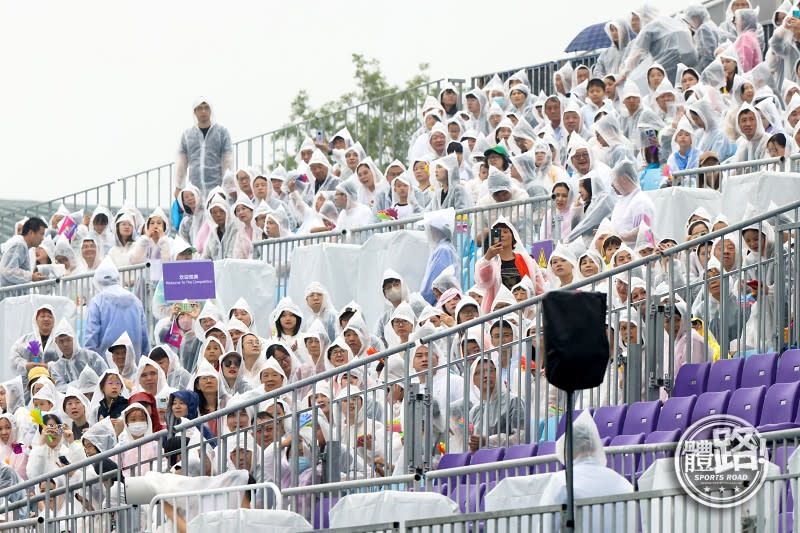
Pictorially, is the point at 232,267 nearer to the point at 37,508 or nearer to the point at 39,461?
the point at 39,461

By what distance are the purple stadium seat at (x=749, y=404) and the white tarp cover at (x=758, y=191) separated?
16.2 feet

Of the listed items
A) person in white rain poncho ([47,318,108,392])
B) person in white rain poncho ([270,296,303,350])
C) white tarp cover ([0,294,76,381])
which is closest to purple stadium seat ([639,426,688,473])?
person in white rain poncho ([270,296,303,350])

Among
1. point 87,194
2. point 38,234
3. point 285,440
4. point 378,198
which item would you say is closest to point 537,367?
point 285,440

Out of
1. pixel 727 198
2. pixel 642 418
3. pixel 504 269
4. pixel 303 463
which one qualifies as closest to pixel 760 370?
pixel 642 418

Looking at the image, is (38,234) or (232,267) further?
(38,234)

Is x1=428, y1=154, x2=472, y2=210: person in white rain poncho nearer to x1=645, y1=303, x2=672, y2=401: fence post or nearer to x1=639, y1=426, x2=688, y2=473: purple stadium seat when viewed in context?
x1=645, y1=303, x2=672, y2=401: fence post

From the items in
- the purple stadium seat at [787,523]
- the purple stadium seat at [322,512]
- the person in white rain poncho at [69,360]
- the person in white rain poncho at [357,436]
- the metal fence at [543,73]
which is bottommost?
the purple stadium seat at [787,523]

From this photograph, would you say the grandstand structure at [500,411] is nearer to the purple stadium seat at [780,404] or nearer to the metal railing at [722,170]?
the purple stadium seat at [780,404]

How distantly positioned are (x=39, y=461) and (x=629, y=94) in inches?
393

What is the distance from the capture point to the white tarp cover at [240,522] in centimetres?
1105

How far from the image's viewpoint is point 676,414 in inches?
508

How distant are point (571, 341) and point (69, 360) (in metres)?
10.5

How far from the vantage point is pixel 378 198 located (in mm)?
23250

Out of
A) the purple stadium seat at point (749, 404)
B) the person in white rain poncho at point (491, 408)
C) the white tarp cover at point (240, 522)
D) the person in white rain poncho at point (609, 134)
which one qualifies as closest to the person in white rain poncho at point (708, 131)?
the person in white rain poncho at point (609, 134)
